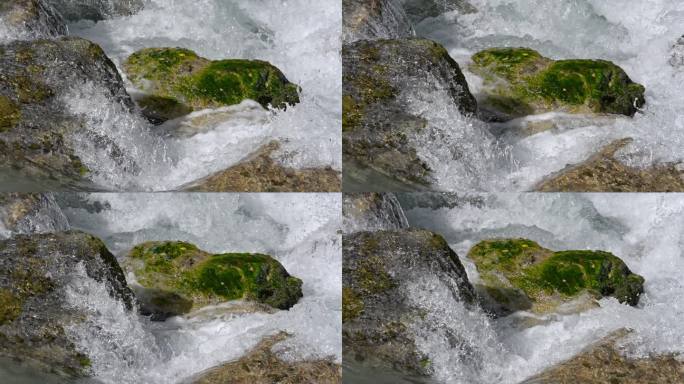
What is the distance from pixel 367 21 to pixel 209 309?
1.96 m

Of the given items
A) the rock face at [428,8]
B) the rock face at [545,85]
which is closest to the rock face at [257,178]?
the rock face at [545,85]

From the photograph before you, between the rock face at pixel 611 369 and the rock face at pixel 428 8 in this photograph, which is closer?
the rock face at pixel 611 369

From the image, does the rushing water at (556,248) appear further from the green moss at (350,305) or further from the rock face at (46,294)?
the rock face at (46,294)

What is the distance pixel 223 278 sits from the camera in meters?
5.24

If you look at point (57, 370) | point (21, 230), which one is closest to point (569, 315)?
point (57, 370)

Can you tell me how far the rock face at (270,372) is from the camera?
4961 millimetres

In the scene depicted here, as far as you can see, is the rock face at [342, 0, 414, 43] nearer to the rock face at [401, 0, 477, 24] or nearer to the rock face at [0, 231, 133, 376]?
the rock face at [401, 0, 477, 24]

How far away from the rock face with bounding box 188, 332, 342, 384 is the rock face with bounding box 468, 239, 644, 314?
1025 mm

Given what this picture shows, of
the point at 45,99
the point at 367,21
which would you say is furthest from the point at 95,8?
the point at 367,21

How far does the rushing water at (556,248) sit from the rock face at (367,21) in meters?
1.10

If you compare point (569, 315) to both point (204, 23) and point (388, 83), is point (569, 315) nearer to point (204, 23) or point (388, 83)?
point (388, 83)

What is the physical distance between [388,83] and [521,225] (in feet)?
4.43

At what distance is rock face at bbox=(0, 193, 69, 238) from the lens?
5285 mm

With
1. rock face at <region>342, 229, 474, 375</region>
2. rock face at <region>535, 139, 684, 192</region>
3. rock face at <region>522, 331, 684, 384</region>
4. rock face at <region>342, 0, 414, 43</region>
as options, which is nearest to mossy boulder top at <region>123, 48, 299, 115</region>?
rock face at <region>342, 0, 414, 43</region>
